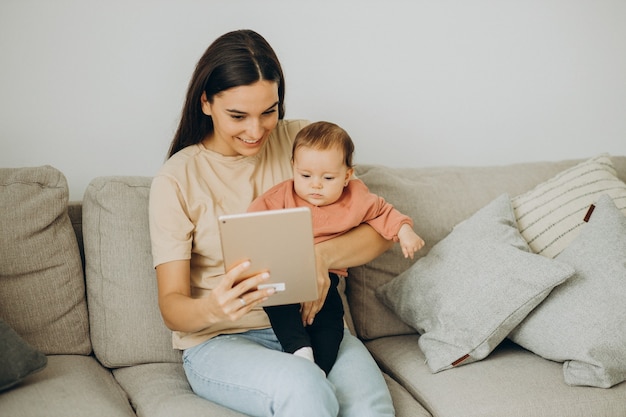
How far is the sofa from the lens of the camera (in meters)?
1.55

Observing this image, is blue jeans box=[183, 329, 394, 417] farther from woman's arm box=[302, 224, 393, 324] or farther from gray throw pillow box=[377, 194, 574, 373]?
gray throw pillow box=[377, 194, 574, 373]

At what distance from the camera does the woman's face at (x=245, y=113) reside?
63.2 inches

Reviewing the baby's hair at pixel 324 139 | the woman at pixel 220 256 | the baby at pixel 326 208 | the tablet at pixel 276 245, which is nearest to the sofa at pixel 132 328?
the woman at pixel 220 256

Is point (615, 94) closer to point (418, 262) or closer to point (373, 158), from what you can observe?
point (373, 158)

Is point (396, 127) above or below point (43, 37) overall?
below

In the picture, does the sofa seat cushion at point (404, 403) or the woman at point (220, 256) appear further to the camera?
the sofa seat cushion at point (404, 403)

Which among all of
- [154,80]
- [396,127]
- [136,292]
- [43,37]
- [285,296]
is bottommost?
[136,292]

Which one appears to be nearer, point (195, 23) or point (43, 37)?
point (43, 37)

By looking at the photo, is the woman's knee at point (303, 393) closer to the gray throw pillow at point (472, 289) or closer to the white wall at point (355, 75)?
the gray throw pillow at point (472, 289)

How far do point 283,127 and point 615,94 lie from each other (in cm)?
166

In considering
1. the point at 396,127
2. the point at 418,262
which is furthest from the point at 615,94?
the point at 418,262

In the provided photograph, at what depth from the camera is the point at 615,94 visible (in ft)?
9.01

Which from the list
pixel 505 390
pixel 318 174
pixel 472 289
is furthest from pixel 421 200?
pixel 505 390

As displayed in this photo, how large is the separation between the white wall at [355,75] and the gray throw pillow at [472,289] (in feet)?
2.28
